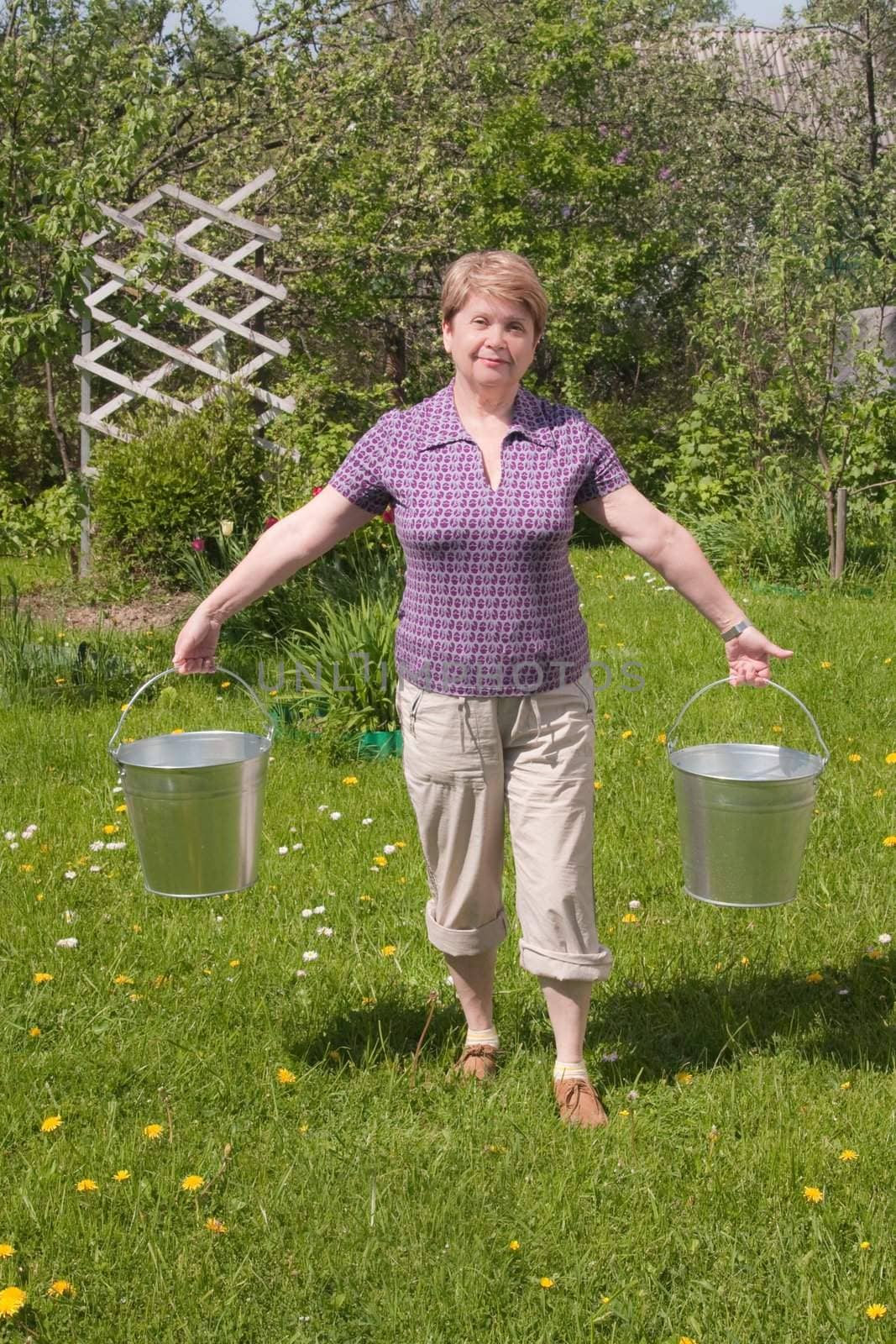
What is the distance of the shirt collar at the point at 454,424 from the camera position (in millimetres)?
2518

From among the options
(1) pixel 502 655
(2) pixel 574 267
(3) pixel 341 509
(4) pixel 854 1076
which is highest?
(2) pixel 574 267

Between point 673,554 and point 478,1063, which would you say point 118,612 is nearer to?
point 478,1063

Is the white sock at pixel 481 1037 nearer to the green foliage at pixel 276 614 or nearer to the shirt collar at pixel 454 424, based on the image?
the shirt collar at pixel 454 424

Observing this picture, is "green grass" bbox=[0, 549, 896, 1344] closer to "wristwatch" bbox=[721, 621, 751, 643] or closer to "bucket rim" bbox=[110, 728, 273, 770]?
"bucket rim" bbox=[110, 728, 273, 770]

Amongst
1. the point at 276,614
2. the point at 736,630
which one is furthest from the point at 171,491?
the point at 736,630

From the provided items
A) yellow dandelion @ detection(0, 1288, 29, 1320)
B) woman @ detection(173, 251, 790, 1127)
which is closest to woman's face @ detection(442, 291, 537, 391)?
woman @ detection(173, 251, 790, 1127)

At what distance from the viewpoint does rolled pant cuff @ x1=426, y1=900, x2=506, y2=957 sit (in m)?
2.68

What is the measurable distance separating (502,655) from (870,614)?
432 cm

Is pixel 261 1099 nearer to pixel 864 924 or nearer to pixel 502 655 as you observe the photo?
pixel 502 655

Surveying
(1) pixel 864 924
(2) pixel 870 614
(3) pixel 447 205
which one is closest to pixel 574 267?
(3) pixel 447 205

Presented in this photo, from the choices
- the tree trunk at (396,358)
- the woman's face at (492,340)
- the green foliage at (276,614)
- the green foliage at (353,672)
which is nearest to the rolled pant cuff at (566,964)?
the woman's face at (492,340)

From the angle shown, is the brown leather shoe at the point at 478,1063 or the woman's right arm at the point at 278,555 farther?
the brown leather shoe at the point at 478,1063

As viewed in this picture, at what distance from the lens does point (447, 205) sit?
1005 centimetres

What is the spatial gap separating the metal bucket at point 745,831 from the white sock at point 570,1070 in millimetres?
401
